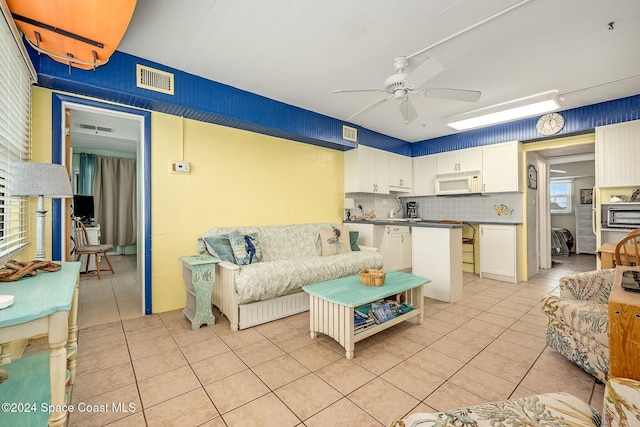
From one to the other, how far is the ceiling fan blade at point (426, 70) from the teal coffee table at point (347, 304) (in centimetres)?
185

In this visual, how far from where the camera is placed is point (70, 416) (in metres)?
1.57

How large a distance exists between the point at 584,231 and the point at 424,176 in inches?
195

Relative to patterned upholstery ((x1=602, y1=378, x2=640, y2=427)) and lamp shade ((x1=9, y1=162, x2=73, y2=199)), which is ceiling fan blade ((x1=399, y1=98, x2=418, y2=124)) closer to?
patterned upholstery ((x1=602, y1=378, x2=640, y2=427))

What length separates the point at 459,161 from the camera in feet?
17.3

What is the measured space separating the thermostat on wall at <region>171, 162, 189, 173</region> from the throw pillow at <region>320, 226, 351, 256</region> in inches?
76.6

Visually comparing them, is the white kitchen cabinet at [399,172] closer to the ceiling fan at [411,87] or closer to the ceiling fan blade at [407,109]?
the ceiling fan blade at [407,109]

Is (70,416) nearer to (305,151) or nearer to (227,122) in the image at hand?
(227,122)

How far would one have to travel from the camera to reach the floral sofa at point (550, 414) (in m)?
0.88

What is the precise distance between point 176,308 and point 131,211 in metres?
4.93

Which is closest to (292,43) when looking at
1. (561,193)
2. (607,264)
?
(607,264)

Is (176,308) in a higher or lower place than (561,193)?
lower

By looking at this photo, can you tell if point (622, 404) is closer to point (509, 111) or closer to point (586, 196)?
point (509, 111)

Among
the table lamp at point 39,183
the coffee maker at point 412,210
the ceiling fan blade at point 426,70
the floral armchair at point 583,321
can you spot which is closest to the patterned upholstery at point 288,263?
the table lamp at point 39,183

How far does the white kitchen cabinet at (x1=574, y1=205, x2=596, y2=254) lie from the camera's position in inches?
280
